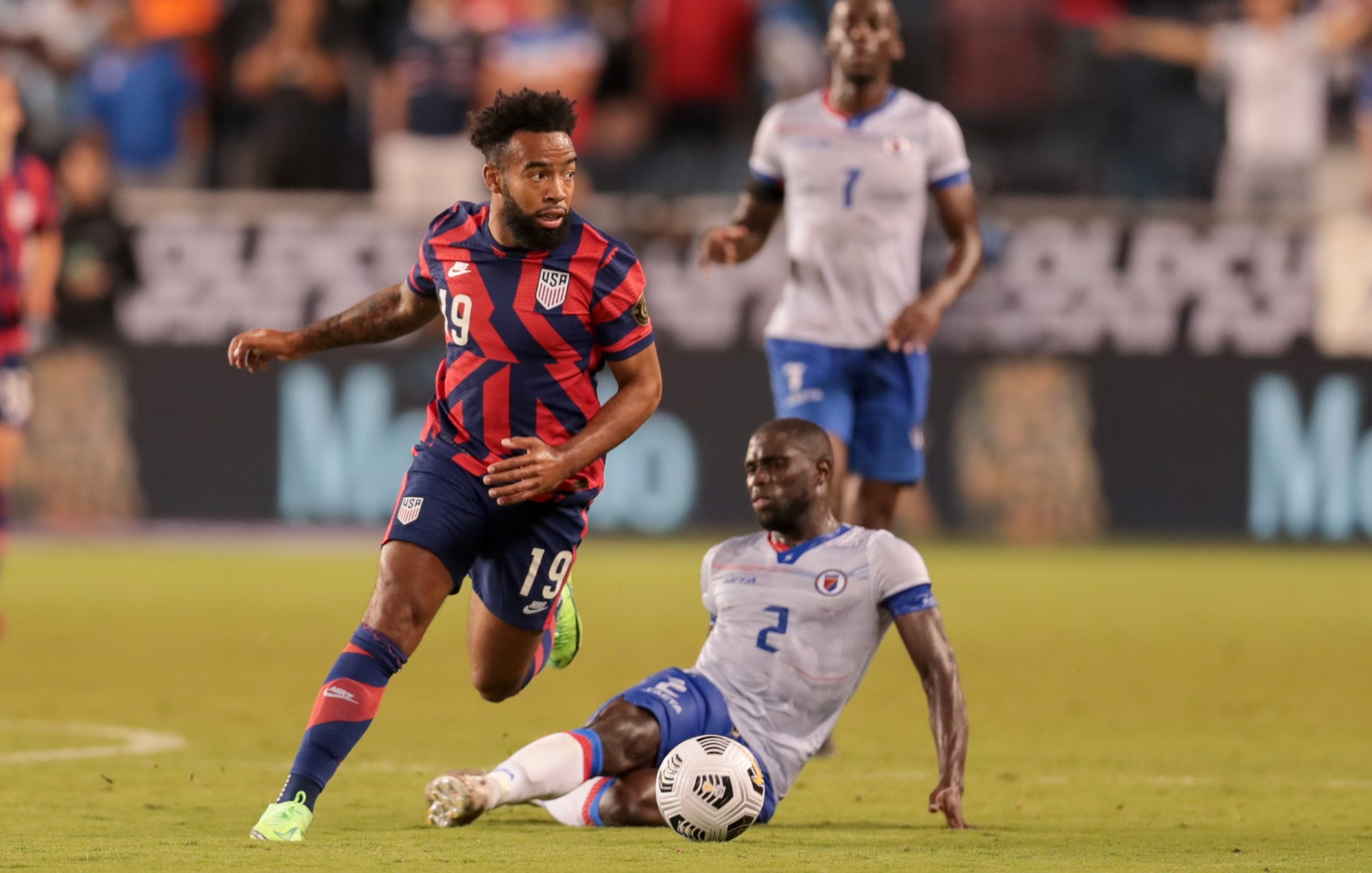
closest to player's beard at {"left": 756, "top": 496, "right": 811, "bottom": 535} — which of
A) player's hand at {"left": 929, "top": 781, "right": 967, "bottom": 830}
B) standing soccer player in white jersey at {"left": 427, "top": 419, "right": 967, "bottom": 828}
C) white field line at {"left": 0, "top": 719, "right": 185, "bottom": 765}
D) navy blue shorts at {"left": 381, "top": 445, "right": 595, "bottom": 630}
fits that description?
standing soccer player in white jersey at {"left": 427, "top": 419, "right": 967, "bottom": 828}

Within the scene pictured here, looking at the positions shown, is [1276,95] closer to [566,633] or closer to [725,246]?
[725,246]

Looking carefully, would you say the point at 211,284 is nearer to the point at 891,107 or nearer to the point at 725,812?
the point at 891,107

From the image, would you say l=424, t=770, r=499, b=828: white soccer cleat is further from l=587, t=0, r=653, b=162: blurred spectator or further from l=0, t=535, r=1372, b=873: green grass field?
l=587, t=0, r=653, b=162: blurred spectator

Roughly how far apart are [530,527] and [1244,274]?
11.6m

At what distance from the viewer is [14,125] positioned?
38.8 feet

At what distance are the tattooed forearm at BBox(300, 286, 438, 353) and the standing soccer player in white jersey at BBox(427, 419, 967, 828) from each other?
1085 millimetres

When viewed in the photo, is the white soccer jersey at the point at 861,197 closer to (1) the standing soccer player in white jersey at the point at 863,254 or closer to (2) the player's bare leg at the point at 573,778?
(1) the standing soccer player in white jersey at the point at 863,254

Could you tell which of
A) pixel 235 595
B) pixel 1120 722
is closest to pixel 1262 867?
pixel 1120 722

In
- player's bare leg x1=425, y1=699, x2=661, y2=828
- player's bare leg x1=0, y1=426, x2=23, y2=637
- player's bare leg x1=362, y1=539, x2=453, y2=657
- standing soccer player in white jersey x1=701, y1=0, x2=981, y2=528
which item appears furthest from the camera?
player's bare leg x1=0, y1=426, x2=23, y2=637

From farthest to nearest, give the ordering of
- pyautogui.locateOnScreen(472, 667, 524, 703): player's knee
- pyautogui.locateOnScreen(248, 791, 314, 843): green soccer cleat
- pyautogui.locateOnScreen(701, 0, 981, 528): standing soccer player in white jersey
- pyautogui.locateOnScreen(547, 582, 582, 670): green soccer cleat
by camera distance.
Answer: pyautogui.locateOnScreen(701, 0, 981, 528): standing soccer player in white jersey, pyautogui.locateOnScreen(547, 582, 582, 670): green soccer cleat, pyautogui.locateOnScreen(472, 667, 524, 703): player's knee, pyautogui.locateOnScreen(248, 791, 314, 843): green soccer cleat

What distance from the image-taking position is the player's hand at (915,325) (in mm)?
8383

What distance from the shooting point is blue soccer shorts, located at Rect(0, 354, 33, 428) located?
11656 millimetres

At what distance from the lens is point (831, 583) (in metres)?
6.65

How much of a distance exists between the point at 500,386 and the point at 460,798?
1213mm
